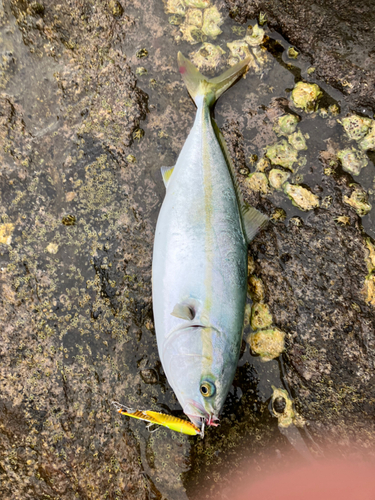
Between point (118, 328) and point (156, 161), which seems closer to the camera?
point (118, 328)

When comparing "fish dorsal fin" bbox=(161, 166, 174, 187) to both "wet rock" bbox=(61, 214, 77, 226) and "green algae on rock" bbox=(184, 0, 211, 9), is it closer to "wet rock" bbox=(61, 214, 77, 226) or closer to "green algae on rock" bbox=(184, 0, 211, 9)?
"wet rock" bbox=(61, 214, 77, 226)

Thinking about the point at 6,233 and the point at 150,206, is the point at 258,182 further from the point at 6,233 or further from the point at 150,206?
the point at 6,233

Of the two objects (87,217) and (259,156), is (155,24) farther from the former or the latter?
(87,217)

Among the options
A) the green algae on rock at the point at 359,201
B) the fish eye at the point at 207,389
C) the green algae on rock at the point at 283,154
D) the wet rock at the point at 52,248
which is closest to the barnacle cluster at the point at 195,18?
the green algae on rock at the point at 283,154

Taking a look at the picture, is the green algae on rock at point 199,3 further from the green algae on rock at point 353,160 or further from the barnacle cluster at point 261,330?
the barnacle cluster at point 261,330

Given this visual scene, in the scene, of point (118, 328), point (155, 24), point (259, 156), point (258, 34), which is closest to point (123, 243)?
point (118, 328)

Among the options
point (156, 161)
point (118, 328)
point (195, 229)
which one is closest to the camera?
point (195, 229)

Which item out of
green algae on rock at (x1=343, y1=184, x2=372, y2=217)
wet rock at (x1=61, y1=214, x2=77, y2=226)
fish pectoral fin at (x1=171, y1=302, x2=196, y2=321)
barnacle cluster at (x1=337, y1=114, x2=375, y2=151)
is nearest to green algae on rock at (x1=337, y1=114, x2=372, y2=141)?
barnacle cluster at (x1=337, y1=114, x2=375, y2=151)
